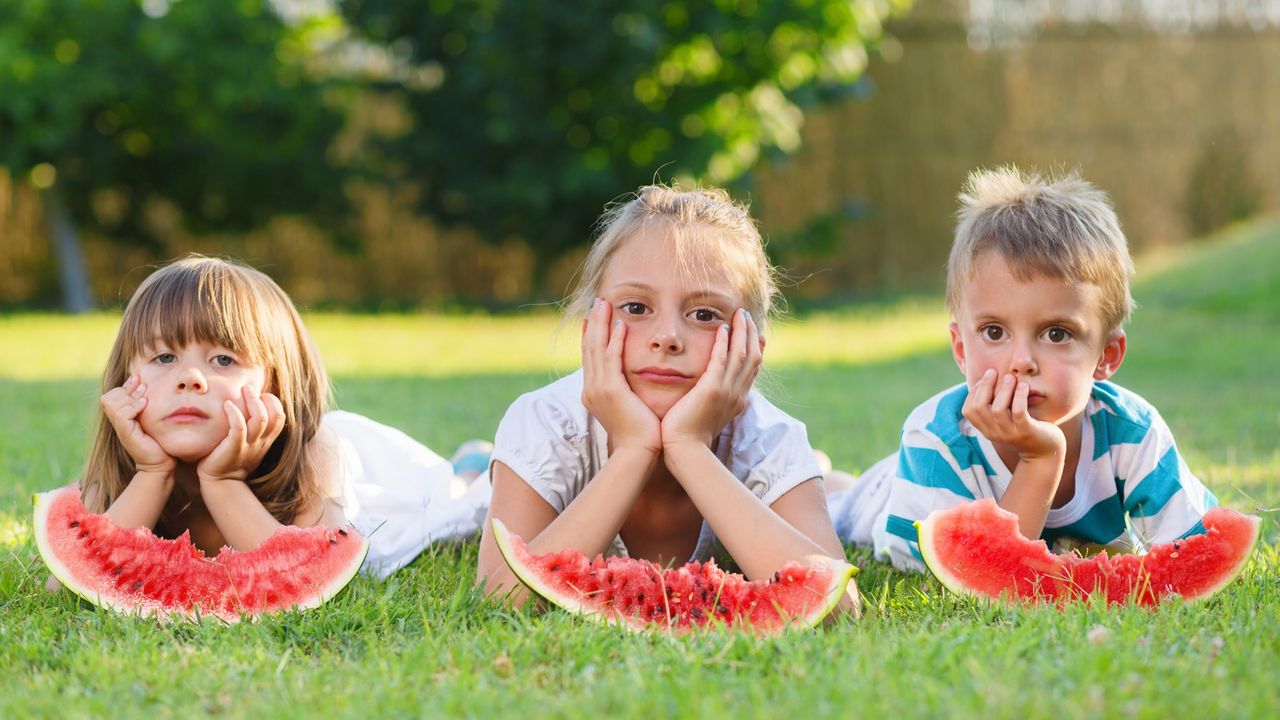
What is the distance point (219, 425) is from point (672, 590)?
51.4 inches

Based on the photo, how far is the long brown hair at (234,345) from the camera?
11.1 feet

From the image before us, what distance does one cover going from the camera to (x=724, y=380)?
3172 mm

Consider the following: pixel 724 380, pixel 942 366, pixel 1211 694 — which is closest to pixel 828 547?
pixel 724 380

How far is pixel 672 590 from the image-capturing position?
9.55ft

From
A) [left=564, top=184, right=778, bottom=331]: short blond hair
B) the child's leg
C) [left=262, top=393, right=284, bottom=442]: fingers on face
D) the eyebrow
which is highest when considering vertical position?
[left=564, top=184, right=778, bottom=331]: short blond hair

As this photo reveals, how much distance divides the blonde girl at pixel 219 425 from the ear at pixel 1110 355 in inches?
77.4

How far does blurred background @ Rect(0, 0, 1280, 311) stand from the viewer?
504 inches

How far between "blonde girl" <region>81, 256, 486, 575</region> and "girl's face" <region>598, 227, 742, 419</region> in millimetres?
893

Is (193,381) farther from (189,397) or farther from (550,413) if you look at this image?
(550,413)

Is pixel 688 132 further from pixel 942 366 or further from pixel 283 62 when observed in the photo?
pixel 942 366

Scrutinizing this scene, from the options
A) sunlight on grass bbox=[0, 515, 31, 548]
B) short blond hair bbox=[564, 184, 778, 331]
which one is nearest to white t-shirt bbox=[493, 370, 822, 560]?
short blond hair bbox=[564, 184, 778, 331]

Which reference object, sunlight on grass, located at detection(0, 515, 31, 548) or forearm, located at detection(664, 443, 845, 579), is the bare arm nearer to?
forearm, located at detection(664, 443, 845, 579)

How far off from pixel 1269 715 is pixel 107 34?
1250 centimetres

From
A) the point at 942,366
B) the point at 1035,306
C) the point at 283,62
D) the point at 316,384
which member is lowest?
the point at 942,366
